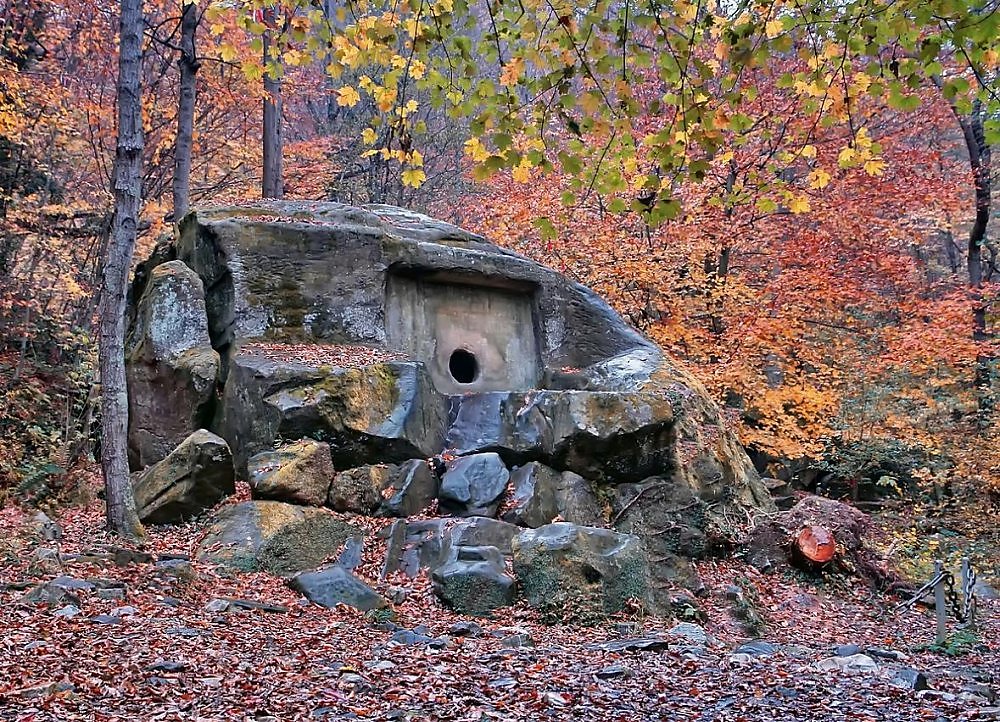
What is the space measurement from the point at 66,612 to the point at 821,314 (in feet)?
46.0

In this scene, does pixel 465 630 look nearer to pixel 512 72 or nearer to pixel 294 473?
pixel 294 473

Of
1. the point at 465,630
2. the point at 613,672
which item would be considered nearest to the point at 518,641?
the point at 465,630

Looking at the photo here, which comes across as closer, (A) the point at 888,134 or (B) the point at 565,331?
(B) the point at 565,331

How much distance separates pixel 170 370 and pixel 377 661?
5.50 m

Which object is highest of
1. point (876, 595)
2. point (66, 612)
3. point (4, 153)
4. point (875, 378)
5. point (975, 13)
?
point (4, 153)

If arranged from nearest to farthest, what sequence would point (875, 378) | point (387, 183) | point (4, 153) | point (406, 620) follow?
point (406, 620) < point (4, 153) < point (875, 378) < point (387, 183)

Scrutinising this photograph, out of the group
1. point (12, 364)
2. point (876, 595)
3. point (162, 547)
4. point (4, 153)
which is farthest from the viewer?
point (4, 153)

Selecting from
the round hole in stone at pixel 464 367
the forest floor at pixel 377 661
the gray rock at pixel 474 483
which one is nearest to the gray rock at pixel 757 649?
the forest floor at pixel 377 661

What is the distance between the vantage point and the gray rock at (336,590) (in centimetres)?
699

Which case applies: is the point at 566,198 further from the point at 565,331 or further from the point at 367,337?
the point at 565,331

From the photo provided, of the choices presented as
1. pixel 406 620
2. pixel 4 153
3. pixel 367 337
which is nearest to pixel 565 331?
pixel 367 337

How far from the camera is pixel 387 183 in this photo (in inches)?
819

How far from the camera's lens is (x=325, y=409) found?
9.12 m

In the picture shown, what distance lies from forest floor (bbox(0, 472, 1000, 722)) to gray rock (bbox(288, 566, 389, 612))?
5.9 inches
